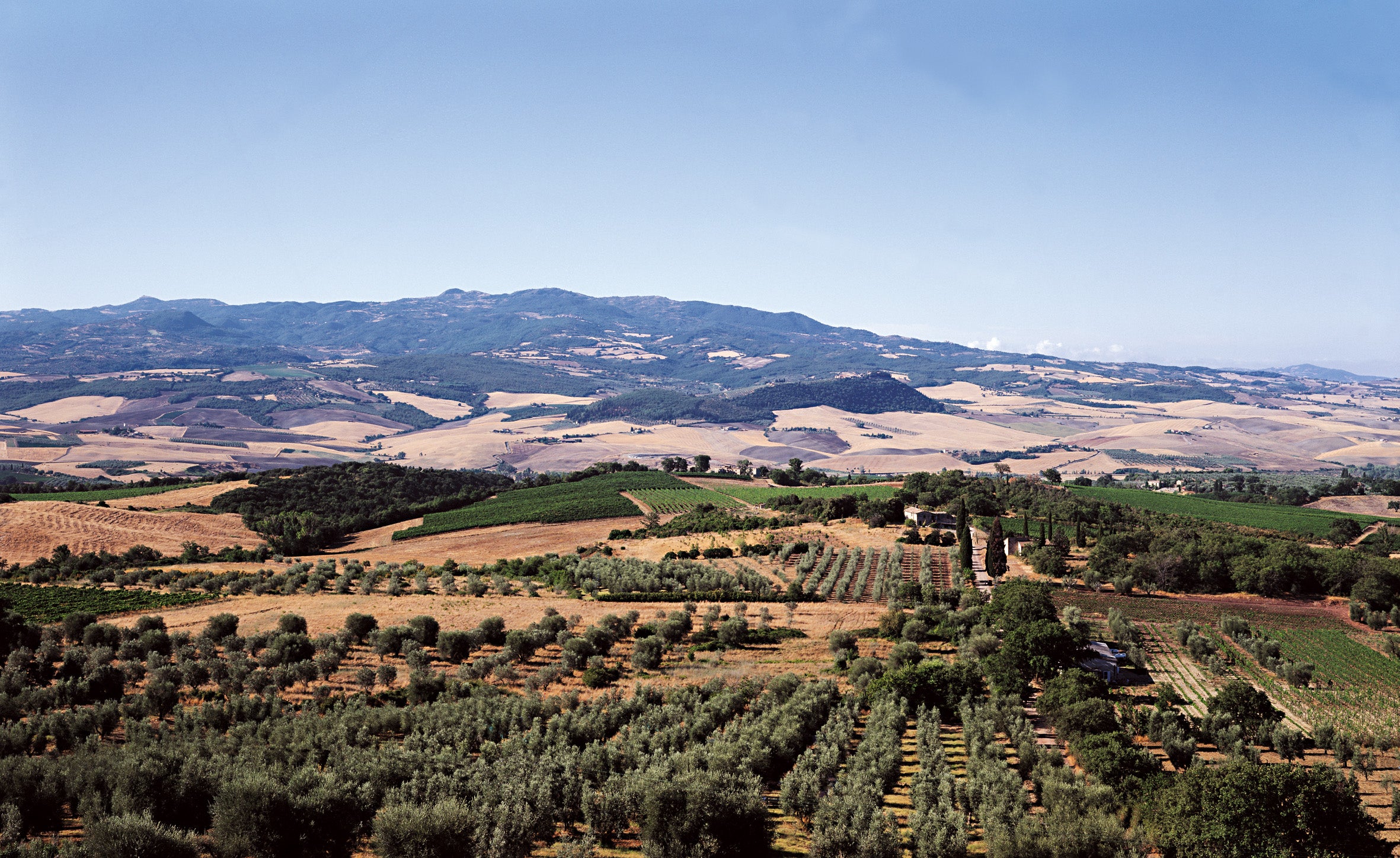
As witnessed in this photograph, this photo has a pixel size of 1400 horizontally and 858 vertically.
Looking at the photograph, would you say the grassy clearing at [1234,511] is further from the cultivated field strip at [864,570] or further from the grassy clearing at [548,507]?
the grassy clearing at [548,507]

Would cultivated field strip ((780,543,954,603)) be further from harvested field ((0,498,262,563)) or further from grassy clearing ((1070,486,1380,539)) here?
harvested field ((0,498,262,563))

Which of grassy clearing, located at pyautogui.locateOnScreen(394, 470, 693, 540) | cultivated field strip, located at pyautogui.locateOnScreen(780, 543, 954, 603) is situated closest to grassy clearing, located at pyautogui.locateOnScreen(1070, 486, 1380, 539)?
cultivated field strip, located at pyautogui.locateOnScreen(780, 543, 954, 603)

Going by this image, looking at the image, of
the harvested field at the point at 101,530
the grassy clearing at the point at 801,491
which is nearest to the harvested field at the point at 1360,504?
the grassy clearing at the point at 801,491

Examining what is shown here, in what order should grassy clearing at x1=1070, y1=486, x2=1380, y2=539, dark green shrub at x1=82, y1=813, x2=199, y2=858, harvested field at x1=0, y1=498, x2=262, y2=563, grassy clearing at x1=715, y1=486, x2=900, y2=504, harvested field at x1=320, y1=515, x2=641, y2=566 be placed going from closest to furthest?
dark green shrub at x1=82, y1=813, x2=199, y2=858
harvested field at x1=0, y1=498, x2=262, y2=563
harvested field at x1=320, y1=515, x2=641, y2=566
grassy clearing at x1=1070, y1=486, x2=1380, y2=539
grassy clearing at x1=715, y1=486, x2=900, y2=504

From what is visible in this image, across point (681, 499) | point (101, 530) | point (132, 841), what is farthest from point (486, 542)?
point (132, 841)

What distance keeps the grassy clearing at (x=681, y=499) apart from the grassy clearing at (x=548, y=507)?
224cm

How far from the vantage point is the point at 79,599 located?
208 feet

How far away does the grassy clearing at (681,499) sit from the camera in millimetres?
120006

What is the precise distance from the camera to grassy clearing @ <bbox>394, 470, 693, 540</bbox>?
4382 inches

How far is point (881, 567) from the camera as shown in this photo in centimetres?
7812

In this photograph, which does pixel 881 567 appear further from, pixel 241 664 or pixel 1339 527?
pixel 1339 527

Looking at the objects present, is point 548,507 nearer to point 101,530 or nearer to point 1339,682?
point 101,530

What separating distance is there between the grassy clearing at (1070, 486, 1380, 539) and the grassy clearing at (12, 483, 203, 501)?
139 m

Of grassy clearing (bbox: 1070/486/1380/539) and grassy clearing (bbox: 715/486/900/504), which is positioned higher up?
grassy clearing (bbox: 1070/486/1380/539)
